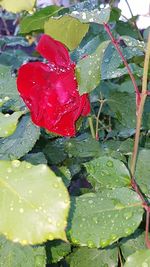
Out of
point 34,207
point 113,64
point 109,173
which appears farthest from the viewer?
point 113,64

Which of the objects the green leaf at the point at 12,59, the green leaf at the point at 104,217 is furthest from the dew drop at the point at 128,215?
the green leaf at the point at 12,59

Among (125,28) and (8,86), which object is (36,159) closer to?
(8,86)

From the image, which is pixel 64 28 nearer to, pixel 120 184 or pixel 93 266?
pixel 120 184

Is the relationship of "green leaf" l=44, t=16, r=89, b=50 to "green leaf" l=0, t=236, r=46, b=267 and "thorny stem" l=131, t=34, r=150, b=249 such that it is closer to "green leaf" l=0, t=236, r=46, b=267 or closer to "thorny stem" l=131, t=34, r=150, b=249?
"thorny stem" l=131, t=34, r=150, b=249

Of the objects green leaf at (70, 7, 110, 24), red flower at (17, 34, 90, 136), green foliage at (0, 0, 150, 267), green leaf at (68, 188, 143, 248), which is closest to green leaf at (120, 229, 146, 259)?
green foliage at (0, 0, 150, 267)

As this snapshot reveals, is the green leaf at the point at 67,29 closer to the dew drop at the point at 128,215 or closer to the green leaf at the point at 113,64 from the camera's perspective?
the green leaf at the point at 113,64

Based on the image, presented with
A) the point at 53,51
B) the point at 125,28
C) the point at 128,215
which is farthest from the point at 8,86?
the point at 125,28
